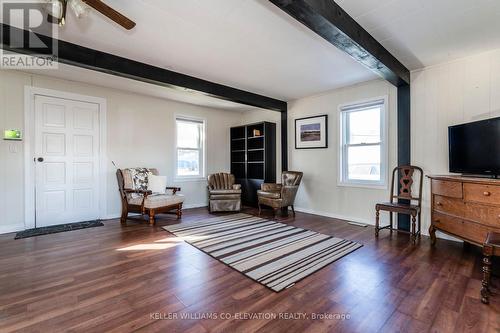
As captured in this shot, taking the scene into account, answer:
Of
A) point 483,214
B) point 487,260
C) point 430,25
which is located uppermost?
point 430,25

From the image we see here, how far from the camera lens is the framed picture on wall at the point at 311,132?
15.3ft

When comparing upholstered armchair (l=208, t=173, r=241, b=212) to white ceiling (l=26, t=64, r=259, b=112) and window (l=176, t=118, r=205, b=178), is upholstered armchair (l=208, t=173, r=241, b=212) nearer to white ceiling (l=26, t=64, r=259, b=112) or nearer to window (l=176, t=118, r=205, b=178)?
window (l=176, t=118, r=205, b=178)

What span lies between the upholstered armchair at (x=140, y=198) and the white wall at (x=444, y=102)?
161 inches

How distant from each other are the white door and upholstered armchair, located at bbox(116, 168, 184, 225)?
1.88ft

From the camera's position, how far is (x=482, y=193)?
2412 millimetres

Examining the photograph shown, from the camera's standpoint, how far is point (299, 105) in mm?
5129

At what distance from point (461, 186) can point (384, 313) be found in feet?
6.06

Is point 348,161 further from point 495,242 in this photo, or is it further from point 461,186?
point 495,242

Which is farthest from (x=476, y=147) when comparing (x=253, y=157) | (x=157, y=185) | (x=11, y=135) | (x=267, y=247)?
(x=11, y=135)

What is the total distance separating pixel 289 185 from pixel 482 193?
2.94 m

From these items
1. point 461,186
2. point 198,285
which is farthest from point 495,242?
point 198,285

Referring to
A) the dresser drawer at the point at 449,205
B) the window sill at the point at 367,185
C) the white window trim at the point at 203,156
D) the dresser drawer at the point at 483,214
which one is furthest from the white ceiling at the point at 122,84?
the dresser drawer at the point at 483,214

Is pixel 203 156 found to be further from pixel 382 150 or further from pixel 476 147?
pixel 476 147

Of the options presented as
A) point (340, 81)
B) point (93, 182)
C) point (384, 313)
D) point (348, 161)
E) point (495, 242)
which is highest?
point (340, 81)
